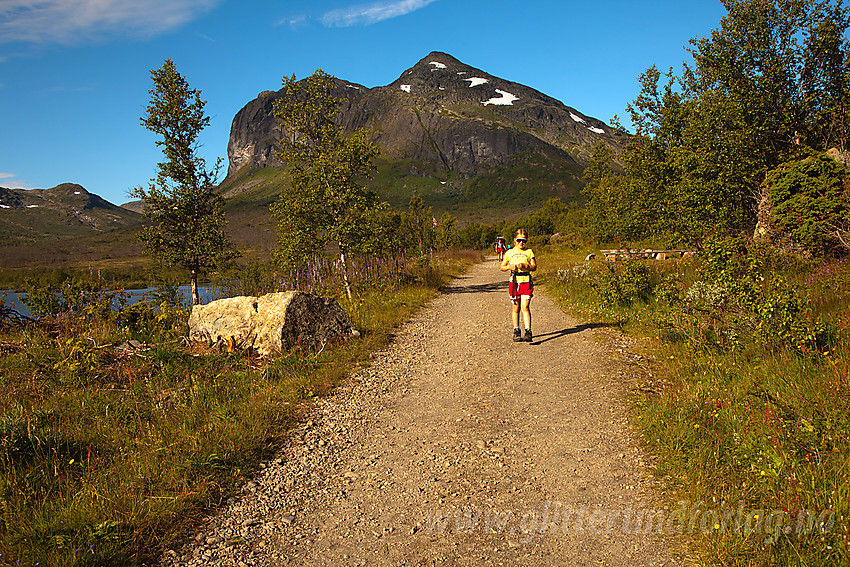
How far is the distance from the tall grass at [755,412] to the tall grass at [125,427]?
3947mm

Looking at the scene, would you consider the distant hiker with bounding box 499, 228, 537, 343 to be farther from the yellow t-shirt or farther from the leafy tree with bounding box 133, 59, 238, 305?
the leafy tree with bounding box 133, 59, 238, 305

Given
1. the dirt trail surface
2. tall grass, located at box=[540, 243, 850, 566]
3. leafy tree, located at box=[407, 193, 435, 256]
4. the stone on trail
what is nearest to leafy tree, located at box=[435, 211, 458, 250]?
leafy tree, located at box=[407, 193, 435, 256]

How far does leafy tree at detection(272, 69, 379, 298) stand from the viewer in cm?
1507

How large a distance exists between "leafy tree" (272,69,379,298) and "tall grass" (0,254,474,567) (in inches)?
256

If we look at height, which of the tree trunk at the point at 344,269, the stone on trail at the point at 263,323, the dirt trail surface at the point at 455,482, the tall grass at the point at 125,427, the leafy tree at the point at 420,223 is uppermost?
the leafy tree at the point at 420,223

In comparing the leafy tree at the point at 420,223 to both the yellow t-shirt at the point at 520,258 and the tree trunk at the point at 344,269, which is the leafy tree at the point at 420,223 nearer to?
the tree trunk at the point at 344,269

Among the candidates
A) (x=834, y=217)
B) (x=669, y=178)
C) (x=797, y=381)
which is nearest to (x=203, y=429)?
(x=797, y=381)

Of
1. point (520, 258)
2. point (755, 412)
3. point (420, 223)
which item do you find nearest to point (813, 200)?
point (520, 258)

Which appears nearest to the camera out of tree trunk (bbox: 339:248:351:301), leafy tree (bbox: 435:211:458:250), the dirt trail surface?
the dirt trail surface

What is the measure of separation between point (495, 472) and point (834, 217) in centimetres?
1030

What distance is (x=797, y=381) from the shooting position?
4.94m

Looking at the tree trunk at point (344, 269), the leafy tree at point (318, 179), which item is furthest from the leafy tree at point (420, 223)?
the tree trunk at point (344, 269)

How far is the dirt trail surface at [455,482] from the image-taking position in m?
3.21

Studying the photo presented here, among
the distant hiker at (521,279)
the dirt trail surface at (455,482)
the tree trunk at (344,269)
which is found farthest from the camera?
the tree trunk at (344,269)
